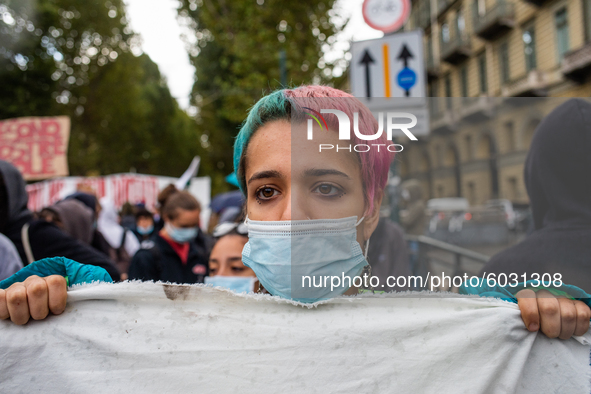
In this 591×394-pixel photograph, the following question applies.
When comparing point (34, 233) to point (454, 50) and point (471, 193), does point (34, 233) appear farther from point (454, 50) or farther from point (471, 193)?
point (454, 50)

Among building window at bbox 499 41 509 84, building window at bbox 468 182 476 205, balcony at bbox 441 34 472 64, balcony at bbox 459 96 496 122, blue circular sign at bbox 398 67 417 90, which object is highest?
building window at bbox 499 41 509 84

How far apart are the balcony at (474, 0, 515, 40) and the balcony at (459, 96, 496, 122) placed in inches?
828

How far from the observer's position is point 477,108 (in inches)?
55.5

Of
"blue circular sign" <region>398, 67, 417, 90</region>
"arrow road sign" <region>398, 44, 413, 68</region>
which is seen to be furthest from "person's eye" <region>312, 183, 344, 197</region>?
"arrow road sign" <region>398, 44, 413, 68</region>

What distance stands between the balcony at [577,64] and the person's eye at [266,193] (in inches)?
685

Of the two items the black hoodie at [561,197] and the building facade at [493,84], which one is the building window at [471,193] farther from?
the black hoodie at [561,197]

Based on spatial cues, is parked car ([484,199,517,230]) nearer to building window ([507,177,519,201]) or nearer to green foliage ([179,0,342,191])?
building window ([507,177,519,201])

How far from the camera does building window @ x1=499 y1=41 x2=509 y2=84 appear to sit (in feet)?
64.2

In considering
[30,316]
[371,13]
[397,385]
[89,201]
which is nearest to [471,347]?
[397,385]

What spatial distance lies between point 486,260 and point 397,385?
30.8 inches

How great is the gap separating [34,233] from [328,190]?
6.77ft

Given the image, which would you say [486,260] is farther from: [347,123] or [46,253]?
[46,253]

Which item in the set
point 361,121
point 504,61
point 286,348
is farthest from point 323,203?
point 504,61

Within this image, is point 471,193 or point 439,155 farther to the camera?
point 471,193
